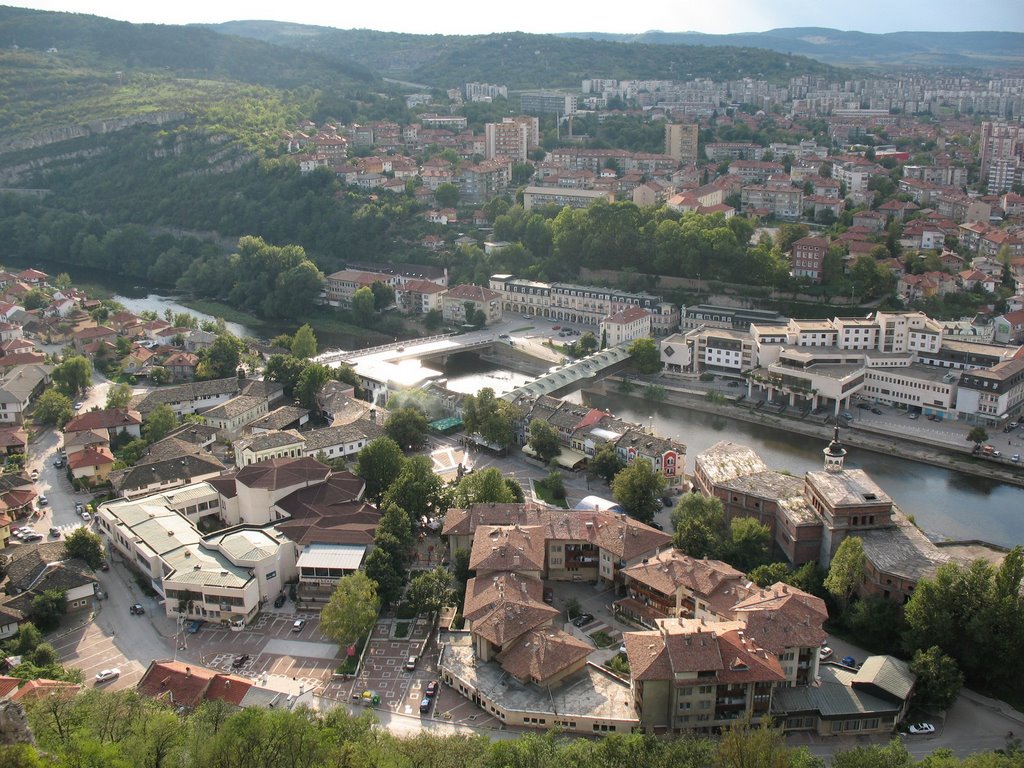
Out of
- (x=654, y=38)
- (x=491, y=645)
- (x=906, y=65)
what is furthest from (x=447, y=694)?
(x=654, y=38)

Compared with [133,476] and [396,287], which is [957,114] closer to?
[396,287]

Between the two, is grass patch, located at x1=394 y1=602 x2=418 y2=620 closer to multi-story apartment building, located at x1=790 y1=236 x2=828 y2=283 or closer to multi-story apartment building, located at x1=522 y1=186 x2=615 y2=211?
multi-story apartment building, located at x1=790 y1=236 x2=828 y2=283

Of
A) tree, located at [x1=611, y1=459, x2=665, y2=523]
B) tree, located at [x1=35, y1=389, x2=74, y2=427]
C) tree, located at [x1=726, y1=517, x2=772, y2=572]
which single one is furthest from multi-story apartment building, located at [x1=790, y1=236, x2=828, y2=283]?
tree, located at [x1=35, y1=389, x2=74, y2=427]

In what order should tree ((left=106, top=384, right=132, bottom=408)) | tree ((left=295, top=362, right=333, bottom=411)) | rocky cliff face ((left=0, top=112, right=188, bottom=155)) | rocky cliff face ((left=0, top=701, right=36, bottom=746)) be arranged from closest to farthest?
rocky cliff face ((left=0, top=701, right=36, bottom=746))
tree ((left=106, top=384, right=132, bottom=408))
tree ((left=295, top=362, right=333, bottom=411))
rocky cliff face ((left=0, top=112, right=188, bottom=155))

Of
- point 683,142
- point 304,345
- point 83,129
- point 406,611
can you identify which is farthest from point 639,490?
point 83,129

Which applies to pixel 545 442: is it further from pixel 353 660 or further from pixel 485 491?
pixel 353 660

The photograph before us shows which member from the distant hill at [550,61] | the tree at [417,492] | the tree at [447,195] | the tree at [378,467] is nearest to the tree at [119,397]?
the tree at [378,467]

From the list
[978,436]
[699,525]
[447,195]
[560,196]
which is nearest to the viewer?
[699,525]

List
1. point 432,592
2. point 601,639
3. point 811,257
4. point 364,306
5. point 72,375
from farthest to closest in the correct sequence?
point 364,306 < point 811,257 < point 72,375 < point 432,592 < point 601,639
